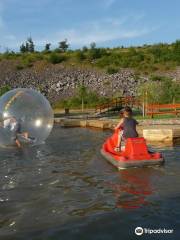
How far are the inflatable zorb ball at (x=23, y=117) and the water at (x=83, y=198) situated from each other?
749 mm

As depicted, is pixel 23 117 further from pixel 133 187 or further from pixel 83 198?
pixel 83 198

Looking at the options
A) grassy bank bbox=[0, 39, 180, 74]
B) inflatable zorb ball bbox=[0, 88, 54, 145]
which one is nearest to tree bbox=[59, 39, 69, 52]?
grassy bank bbox=[0, 39, 180, 74]

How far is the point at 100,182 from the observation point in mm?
10023

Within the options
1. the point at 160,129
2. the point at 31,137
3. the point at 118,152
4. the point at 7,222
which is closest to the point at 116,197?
the point at 7,222

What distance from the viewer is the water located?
22.3 feet

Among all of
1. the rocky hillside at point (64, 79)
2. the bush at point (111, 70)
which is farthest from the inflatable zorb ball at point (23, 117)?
the bush at point (111, 70)

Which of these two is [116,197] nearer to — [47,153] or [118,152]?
[118,152]

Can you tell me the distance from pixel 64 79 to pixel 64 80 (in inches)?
14.9

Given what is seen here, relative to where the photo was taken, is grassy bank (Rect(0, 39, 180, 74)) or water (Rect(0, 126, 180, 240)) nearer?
water (Rect(0, 126, 180, 240))

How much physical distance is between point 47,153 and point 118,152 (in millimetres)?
3304

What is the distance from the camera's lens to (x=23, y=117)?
43.8ft

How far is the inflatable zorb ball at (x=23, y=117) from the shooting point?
13344 mm

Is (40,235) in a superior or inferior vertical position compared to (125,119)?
inferior

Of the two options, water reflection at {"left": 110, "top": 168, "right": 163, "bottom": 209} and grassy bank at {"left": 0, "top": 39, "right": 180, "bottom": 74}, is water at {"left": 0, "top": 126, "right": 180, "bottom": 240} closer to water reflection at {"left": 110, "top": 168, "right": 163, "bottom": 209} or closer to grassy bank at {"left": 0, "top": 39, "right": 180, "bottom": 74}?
water reflection at {"left": 110, "top": 168, "right": 163, "bottom": 209}
